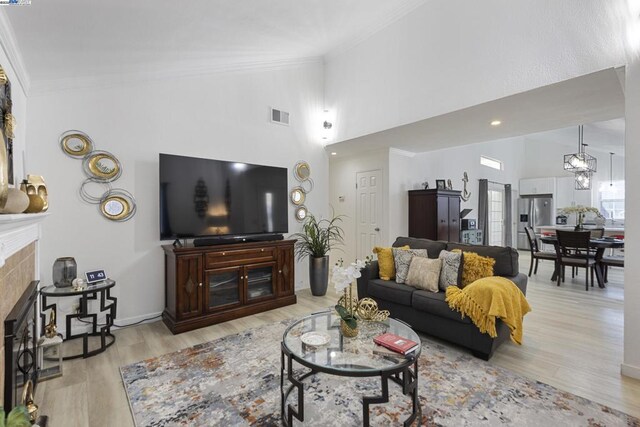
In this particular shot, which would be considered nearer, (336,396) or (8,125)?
(8,125)

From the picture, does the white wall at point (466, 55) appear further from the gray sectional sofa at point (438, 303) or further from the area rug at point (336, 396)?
the area rug at point (336, 396)

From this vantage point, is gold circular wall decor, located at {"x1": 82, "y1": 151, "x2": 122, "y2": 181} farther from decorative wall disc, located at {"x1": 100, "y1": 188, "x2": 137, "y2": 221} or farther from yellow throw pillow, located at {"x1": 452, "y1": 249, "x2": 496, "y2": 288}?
yellow throw pillow, located at {"x1": 452, "y1": 249, "x2": 496, "y2": 288}

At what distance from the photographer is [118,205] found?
3180 mm

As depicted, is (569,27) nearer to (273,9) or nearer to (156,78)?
(273,9)

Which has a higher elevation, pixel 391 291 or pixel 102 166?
pixel 102 166

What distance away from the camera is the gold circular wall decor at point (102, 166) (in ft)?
9.90

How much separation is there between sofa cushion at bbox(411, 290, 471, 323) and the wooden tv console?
5.85ft

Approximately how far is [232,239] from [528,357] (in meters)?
3.19

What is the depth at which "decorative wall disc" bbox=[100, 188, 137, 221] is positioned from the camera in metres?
3.12

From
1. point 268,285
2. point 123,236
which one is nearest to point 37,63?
point 123,236

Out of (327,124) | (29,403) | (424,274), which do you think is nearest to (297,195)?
(327,124)

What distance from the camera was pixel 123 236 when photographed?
10.6 feet

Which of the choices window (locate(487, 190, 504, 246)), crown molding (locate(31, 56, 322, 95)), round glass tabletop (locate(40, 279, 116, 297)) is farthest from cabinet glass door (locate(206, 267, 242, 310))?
window (locate(487, 190, 504, 246))

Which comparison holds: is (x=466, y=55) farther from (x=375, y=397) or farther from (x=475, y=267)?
(x=375, y=397)
